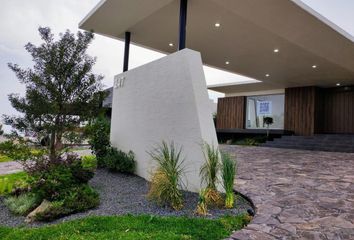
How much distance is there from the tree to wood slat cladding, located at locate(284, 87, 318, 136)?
12.1 m

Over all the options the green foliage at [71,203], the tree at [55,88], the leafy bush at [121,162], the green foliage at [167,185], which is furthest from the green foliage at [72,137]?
the green foliage at [167,185]

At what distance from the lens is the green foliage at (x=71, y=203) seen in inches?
145

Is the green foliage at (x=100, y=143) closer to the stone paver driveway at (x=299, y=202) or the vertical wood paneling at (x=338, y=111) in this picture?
the stone paver driveway at (x=299, y=202)

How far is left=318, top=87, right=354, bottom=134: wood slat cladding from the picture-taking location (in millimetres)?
14242

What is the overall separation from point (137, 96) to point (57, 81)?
1.74 m

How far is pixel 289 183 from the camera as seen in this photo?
5246 millimetres

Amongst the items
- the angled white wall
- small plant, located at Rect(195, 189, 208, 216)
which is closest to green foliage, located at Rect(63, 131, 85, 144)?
the angled white wall

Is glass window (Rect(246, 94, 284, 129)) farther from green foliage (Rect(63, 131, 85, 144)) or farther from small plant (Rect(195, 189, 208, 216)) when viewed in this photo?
small plant (Rect(195, 189, 208, 216))

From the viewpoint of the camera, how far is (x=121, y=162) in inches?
248

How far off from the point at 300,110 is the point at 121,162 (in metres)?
11.6

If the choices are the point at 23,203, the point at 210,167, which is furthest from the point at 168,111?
the point at 23,203

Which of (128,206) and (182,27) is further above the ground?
(182,27)

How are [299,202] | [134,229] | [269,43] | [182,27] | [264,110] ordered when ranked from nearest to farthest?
1. [134,229]
2. [299,202]
3. [182,27]
4. [269,43]
5. [264,110]

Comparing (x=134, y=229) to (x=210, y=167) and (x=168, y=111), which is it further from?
(x=168, y=111)
